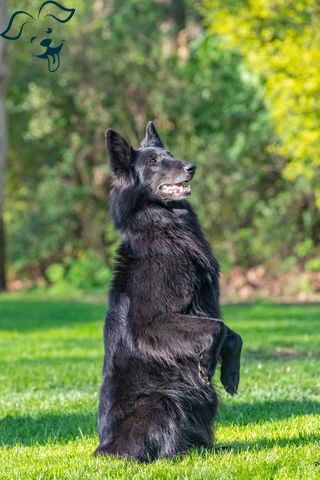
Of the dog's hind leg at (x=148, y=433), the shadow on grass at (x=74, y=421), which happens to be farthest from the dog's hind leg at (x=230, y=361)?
the shadow on grass at (x=74, y=421)

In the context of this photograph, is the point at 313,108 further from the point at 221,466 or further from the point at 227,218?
the point at 221,466

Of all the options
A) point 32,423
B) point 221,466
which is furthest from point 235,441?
point 32,423

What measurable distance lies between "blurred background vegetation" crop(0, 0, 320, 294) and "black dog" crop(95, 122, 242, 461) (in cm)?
1454

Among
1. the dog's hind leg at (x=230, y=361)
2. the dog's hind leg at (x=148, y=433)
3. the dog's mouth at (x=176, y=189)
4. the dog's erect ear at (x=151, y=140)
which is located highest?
the dog's erect ear at (x=151, y=140)

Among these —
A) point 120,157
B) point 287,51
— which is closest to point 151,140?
point 120,157

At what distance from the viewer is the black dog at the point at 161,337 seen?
4746mm

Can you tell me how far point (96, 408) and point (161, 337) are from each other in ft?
8.00

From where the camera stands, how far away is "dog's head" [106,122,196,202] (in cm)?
523

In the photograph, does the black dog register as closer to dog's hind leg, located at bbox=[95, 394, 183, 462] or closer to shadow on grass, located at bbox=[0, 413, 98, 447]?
dog's hind leg, located at bbox=[95, 394, 183, 462]

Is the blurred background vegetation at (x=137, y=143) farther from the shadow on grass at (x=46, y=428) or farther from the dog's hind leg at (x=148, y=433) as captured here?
the dog's hind leg at (x=148, y=433)

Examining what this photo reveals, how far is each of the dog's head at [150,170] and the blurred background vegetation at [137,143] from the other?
560 inches

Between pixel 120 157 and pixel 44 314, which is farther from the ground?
pixel 120 157

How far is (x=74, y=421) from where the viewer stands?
644 centimetres

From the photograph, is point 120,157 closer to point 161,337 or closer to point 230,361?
point 161,337
